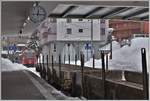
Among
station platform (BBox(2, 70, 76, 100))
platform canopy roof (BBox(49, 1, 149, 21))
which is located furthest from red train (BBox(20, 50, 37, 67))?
station platform (BBox(2, 70, 76, 100))

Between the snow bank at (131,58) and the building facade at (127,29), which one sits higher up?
the building facade at (127,29)

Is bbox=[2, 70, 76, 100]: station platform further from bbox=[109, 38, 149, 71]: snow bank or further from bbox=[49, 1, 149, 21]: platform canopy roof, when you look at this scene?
bbox=[49, 1, 149, 21]: platform canopy roof

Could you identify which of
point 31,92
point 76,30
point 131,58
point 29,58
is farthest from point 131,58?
point 29,58

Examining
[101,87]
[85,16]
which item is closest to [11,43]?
[85,16]

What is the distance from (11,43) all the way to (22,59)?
490 cm

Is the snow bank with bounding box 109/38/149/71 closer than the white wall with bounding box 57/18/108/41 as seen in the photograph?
Yes

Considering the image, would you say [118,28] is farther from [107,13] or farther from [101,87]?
[101,87]

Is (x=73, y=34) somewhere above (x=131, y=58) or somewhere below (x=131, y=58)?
above

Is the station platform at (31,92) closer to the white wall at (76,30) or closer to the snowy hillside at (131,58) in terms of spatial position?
the snowy hillside at (131,58)

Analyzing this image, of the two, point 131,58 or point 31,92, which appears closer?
point 31,92

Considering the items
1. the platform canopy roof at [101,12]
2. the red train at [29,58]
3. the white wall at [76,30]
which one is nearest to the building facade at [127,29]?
the white wall at [76,30]

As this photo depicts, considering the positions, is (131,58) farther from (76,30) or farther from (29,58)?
(29,58)

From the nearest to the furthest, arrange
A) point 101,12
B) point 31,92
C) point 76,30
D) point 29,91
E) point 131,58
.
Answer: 1. point 31,92
2. point 29,91
3. point 131,58
4. point 101,12
5. point 76,30

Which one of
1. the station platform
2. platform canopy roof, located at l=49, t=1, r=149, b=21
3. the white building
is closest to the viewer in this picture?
the station platform
